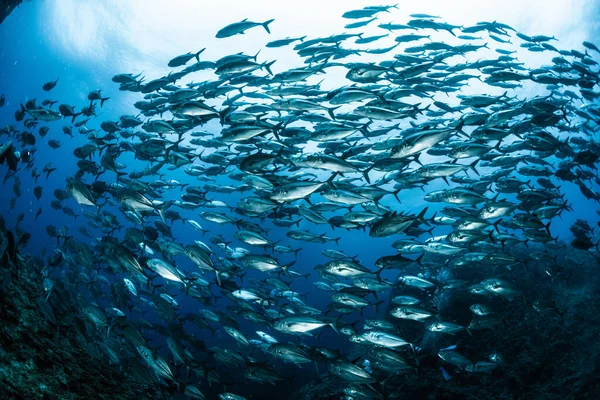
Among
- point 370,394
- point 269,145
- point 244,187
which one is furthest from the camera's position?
point 244,187

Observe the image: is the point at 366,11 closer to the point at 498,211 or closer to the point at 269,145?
the point at 269,145

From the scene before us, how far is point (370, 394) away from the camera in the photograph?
A: 16.1 ft

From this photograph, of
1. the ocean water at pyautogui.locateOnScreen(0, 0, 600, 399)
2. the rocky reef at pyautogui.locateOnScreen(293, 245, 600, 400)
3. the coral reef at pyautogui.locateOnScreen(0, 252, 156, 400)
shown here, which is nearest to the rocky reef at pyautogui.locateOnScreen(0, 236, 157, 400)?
the coral reef at pyautogui.locateOnScreen(0, 252, 156, 400)

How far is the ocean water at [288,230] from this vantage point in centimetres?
661

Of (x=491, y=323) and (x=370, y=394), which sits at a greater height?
(x=370, y=394)

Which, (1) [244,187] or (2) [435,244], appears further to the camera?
(1) [244,187]

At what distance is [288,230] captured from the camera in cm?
2227

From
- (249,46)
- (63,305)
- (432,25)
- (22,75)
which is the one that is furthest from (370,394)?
(22,75)

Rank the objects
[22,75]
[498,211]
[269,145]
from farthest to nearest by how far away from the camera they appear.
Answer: [22,75] < [269,145] < [498,211]

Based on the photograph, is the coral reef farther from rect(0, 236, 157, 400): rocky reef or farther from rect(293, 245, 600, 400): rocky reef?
rect(293, 245, 600, 400): rocky reef

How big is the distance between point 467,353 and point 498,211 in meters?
3.94

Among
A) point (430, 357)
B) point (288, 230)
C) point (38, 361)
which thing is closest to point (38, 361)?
point (38, 361)

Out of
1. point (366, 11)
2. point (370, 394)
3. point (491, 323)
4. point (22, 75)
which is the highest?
point (22, 75)

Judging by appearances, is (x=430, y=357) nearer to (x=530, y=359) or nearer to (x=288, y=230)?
(x=530, y=359)
